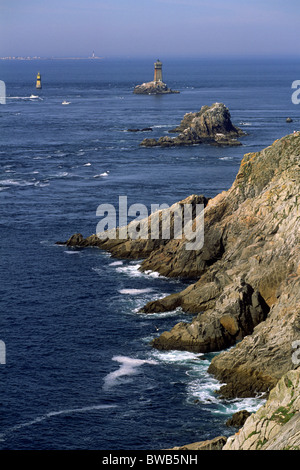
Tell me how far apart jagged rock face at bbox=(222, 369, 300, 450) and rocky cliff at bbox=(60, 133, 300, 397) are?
1581 centimetres

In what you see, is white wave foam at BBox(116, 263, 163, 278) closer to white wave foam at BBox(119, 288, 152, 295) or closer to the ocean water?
the ocean water

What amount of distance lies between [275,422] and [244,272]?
3758 centimetres

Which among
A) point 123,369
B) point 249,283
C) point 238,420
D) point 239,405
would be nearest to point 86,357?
point 123,369

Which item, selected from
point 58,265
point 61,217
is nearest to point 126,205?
point 61,217

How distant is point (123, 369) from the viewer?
79.1 m

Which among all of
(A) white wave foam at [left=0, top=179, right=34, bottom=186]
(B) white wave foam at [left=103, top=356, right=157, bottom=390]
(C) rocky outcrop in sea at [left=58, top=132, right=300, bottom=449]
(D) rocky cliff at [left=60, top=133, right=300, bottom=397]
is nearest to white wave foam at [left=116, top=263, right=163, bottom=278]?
(C) rocky outcrop in sea at [left=58, top=132, right=300, bottom=449]

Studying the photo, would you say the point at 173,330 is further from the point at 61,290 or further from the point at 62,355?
the point at 61,290

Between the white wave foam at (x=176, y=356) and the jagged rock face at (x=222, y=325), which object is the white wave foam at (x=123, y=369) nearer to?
the white wave foam at (x=176, y=356)

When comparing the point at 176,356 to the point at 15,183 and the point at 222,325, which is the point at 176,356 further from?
the point at 15,183

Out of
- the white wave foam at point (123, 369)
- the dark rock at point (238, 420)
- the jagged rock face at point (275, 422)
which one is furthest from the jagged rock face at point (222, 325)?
the jagged rock face at point (275, 422)

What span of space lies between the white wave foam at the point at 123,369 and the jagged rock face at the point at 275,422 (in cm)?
2239

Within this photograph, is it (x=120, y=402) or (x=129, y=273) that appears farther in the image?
(x=129, y=273)
